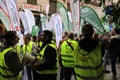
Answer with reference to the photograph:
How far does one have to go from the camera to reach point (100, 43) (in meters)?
6.24

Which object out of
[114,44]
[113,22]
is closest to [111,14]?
[113,22]

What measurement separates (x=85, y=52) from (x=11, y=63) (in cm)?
120

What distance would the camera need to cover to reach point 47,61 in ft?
22.3

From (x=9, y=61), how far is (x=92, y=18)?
446 centimetres

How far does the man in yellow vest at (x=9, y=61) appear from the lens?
234 inches

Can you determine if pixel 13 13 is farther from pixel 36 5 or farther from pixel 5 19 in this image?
pixel 36 5

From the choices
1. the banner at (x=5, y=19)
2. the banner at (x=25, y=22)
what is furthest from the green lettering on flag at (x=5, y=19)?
the banner at (x=25, y=22)

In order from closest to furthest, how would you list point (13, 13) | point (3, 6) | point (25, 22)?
point (13, 13) < point (3, 6) < point (25, 22)

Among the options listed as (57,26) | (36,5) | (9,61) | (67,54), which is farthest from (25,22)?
(36,5)

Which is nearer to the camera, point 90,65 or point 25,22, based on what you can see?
point 90,65

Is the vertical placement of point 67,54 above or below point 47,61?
below

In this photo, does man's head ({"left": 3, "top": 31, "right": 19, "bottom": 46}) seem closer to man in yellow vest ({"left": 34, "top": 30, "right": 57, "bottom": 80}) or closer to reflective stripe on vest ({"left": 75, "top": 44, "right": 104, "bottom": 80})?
man in yellow vest ({"left": 34, "top": 30, "right": 57, "bottom": 80})

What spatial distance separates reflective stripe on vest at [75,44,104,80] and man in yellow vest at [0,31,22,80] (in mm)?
995

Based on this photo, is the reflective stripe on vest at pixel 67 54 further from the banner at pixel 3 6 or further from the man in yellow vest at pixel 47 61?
the man in yellow vest at pixel 47 61
